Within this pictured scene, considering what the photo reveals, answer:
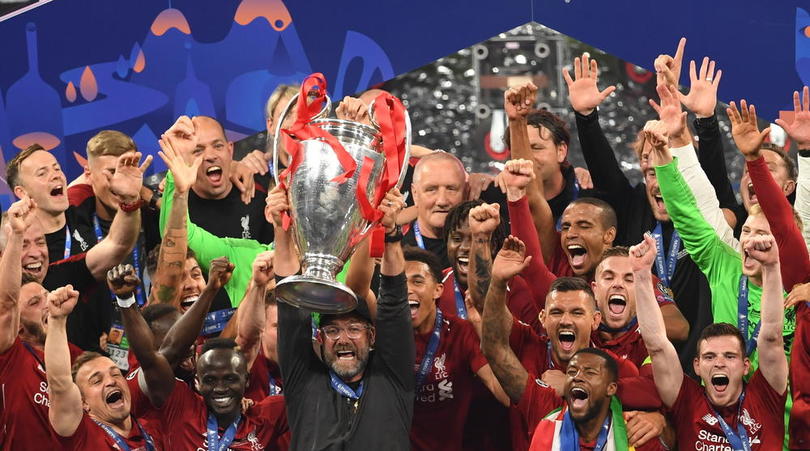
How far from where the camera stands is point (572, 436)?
18.5 ft

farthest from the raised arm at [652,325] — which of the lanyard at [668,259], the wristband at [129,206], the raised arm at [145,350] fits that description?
the wristband at [129,206]

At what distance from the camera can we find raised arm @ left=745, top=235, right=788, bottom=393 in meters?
5.66

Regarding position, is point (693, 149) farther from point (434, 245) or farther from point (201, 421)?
point (201, 421)

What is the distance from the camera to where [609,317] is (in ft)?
20.3

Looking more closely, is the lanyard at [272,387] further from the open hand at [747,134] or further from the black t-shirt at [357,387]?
the open hand at [747,134]

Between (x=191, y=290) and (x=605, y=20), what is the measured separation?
2.89m

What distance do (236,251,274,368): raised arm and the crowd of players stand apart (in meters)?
0.01

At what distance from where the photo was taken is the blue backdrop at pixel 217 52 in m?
8.38

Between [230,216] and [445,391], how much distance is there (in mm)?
1718

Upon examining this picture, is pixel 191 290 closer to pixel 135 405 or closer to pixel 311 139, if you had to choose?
pixel 135 405

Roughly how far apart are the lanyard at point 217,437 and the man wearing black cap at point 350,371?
51cm

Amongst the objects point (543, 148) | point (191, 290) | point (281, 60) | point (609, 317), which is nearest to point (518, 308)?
point (609, 317)

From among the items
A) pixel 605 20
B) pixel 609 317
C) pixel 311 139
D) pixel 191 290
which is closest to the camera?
pixel 311 139

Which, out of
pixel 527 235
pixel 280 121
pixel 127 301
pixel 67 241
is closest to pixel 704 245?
pixel 527 235
